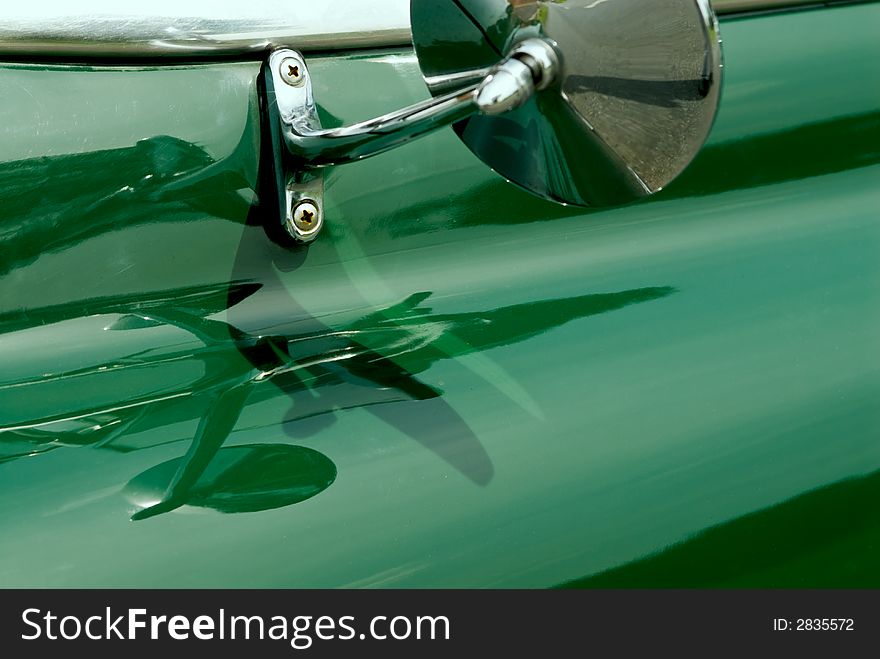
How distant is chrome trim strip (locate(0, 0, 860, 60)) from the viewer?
108 cm

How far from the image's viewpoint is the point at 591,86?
37.3 inches

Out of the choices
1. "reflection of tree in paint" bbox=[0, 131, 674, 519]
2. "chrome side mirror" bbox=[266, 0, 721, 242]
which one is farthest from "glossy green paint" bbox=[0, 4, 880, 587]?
"chrome side mirror" bbox=[266, 0, 721, 242]

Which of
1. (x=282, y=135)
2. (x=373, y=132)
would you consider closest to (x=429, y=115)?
(x=373, y=132)

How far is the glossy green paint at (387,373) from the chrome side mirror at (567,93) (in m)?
0.16

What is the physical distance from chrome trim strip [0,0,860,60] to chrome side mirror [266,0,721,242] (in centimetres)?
14

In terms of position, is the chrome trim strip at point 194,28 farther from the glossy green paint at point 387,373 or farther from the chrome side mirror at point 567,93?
the chrome side mirror at point 567,93

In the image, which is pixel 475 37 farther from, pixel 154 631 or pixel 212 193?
pixel 154 631

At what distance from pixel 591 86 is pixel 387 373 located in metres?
0.33

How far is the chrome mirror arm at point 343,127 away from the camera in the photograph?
0.94 meters

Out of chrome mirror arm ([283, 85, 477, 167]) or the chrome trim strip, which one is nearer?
chrome mirror arm ([283, 85, 477, 167])

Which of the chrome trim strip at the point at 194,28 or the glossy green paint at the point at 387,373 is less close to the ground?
the chrome trim strip at the point at 194,28

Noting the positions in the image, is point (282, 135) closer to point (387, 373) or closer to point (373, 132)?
point (373, 132)

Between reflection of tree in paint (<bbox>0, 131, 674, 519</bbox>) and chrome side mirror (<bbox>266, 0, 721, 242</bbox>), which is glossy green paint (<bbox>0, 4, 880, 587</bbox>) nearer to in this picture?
reflection of tree in paint (<bbox>0, 131, 674, 519</bbox>)

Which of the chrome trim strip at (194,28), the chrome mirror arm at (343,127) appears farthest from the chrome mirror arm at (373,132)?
the chrome trim strip at (194,28)
